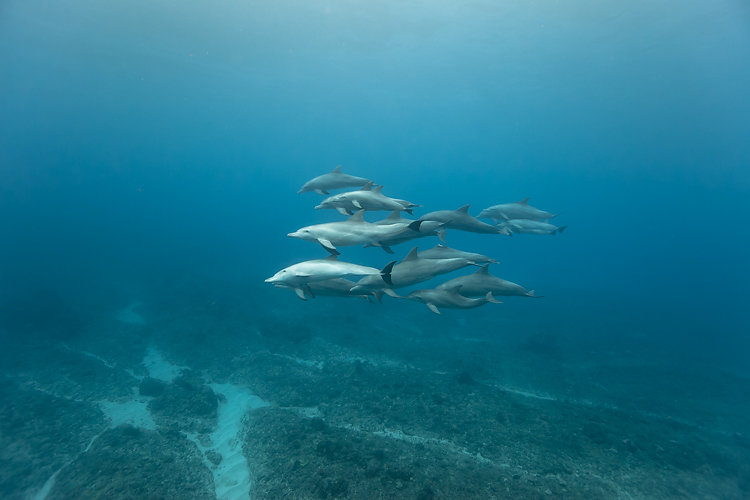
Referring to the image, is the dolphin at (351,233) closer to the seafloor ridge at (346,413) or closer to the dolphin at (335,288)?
the dolphin at (335,288)

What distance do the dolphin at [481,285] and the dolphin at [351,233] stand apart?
5.41 feet

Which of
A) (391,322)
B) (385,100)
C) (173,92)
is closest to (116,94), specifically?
(173,92)

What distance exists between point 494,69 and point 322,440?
44.7 meters

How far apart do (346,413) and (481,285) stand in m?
6.43

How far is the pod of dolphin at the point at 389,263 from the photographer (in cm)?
507

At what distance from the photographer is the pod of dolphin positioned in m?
5.07

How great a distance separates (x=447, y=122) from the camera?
3354 inches

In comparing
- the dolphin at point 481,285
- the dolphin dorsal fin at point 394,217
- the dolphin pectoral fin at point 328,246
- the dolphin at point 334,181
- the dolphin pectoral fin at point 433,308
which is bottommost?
the dolphin pectoral fin at point 433,308

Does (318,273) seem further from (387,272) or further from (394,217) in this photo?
Result: (394,217)

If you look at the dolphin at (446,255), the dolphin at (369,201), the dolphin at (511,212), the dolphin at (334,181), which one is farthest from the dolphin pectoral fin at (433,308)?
the dolphin at (511,212)

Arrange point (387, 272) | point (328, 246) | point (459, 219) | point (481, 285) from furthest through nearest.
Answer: point (459, 219) → point (481, 285) → point (328, 246) → point (387, 272)

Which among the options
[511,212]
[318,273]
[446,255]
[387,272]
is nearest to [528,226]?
[511,212]

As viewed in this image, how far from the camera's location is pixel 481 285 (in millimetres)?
6082

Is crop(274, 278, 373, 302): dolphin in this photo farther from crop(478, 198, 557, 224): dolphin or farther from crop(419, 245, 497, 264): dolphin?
crop(478, 198, 557, 224): dolphin
